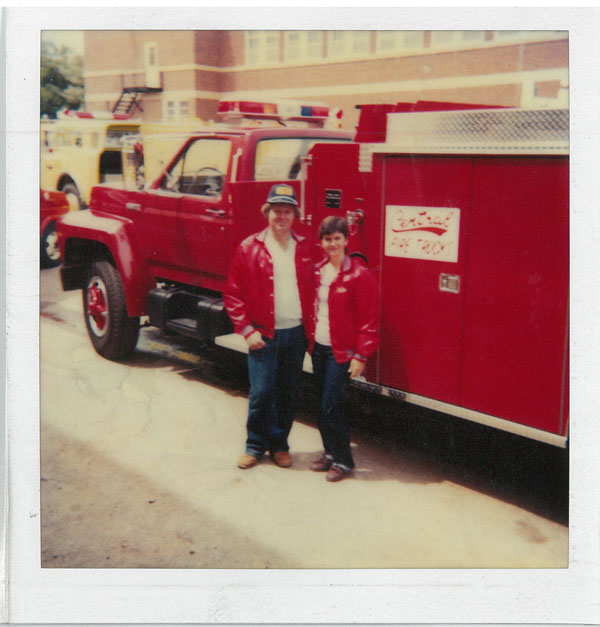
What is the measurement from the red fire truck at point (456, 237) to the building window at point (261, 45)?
62cm

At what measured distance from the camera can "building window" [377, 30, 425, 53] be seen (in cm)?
376

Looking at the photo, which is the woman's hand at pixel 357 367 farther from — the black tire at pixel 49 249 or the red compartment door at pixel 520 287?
the black tire at pixel 49 249

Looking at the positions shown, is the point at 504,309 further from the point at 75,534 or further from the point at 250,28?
the point at 75,534

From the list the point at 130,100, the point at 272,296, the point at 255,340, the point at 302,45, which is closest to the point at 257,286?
the point at 272,296

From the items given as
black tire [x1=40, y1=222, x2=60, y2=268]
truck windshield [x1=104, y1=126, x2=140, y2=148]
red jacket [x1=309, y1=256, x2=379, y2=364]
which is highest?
truck windshield [x1=104, y1=126, x2=140, y2=148]

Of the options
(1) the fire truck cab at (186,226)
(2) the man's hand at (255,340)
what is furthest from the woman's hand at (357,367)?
(1) the fire truck cab at (186,226)

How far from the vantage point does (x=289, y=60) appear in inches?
212

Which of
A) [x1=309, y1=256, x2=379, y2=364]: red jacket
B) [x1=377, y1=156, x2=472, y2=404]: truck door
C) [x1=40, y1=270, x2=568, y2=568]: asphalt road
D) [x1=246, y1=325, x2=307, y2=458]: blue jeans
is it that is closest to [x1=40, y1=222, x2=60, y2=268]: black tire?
[x1=40, y1=270, x2=568, y2=568]: asphalt road

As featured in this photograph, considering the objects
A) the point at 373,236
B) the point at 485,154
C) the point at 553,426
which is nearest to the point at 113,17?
the point at 373,236

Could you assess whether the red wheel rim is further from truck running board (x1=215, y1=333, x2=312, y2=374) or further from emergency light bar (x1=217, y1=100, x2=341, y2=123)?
emergency light bar (x1=217, y1=100, x2=341, y2=123)

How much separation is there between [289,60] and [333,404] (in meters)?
2.87

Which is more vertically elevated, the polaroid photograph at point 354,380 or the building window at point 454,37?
the building window at point 454,37

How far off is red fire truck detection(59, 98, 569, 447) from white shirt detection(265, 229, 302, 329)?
1.32 feet

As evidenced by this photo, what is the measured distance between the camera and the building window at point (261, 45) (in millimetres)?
3797
